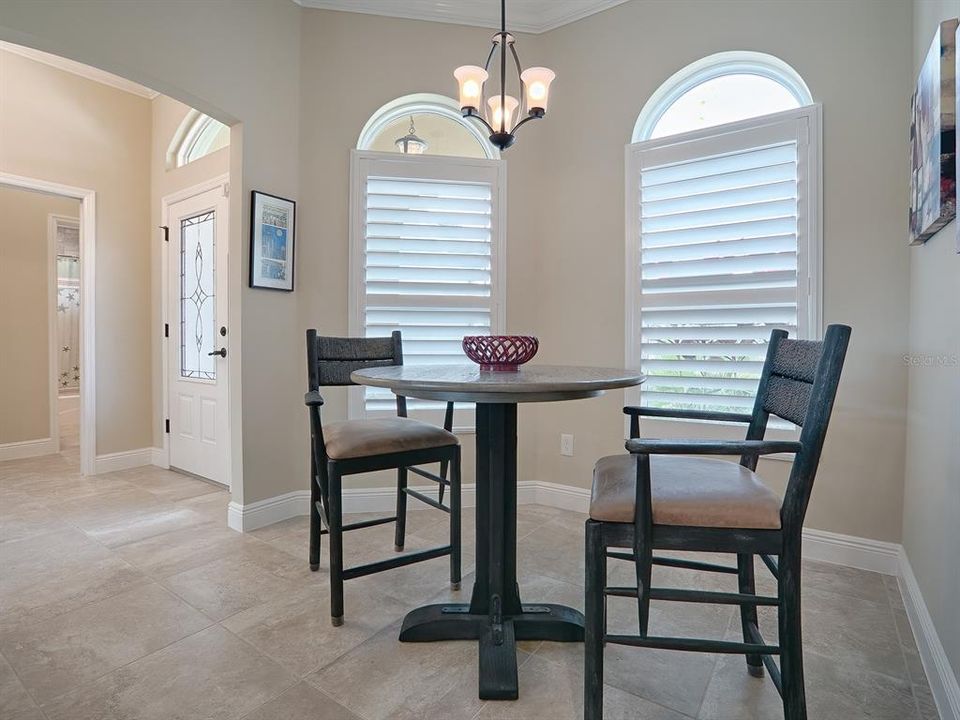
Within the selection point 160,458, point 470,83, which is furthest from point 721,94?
point 160,458

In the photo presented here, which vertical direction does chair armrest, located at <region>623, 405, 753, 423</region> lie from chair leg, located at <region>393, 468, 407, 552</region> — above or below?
above

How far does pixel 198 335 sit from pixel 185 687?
288cm

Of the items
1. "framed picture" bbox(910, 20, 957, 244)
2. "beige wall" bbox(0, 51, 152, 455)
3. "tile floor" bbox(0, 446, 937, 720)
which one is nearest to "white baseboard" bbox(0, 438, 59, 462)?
"beige wall" bbox(0, 51, 152, 455)

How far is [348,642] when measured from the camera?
1.71 m

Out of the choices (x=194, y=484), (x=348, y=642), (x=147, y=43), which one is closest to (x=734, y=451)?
(x=348, y=642)

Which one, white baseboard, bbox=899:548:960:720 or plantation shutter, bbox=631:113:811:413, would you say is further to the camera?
plantation shutter, bbox=631:113:811:413

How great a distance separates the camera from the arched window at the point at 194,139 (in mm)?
3838

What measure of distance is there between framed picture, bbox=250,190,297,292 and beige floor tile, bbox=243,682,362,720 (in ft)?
6.49

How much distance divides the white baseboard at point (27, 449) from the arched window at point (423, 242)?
351 cm

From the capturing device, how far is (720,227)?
263 centimetres

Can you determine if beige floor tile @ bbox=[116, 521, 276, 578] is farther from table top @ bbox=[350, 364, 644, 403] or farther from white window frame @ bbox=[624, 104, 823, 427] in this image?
white window frame @ bbox=[624, 104, 823, 427]

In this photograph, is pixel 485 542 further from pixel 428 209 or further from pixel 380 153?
pixel 380 153

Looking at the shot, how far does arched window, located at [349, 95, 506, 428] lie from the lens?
304 cm

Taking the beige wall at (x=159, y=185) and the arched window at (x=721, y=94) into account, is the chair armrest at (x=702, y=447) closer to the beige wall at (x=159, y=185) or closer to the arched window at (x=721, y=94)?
the arched window at (x=721, y=94)
